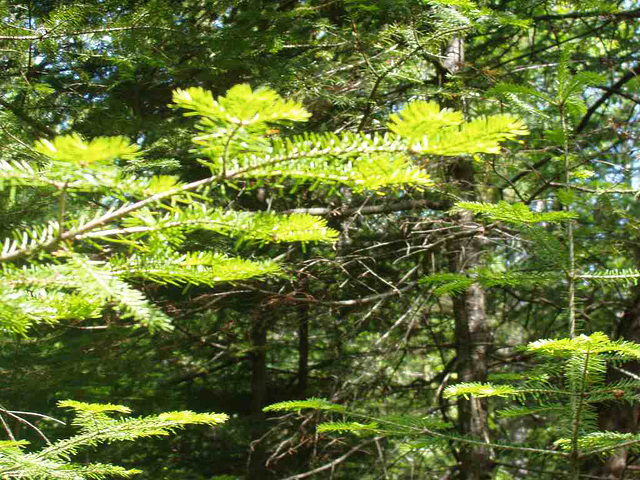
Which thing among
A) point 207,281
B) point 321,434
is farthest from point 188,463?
point 207,281

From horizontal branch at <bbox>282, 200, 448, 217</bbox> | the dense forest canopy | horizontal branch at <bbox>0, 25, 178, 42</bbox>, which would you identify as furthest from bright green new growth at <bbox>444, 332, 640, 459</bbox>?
horizontal branch at <bbox>0, 25, 178, 42</bbox>

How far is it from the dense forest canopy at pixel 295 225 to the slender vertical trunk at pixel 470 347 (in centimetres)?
2

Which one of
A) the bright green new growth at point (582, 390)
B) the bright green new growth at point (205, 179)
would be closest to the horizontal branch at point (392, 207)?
the bright green new growth at point (582, 390)

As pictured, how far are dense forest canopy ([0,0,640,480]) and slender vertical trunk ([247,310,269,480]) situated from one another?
0.14 feet

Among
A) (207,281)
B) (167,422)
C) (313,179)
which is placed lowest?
(167,422)

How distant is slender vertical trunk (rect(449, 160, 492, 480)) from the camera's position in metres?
4.55

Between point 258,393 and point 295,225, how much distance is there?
5553 mm

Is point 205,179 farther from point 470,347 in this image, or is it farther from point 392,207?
point 470,347

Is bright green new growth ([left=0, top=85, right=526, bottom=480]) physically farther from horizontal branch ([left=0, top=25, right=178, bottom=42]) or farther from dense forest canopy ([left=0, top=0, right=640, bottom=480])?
horizontal branch ([left=0, top=25, right=178, bottom=42])

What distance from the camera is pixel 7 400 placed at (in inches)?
185

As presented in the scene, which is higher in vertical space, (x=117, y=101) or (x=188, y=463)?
(x=117, y=101)

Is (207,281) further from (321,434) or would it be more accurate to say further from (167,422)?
(321,434)

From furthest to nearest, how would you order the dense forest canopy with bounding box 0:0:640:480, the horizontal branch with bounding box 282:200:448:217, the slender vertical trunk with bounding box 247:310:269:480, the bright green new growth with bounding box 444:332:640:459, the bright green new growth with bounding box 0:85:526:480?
the slender vertical trunk with bounding box 247:310:269:480, the horizontal branch with bounding box 282:200:448:217, the bright green new growth with bounding box 444:332:640:459, the dense forest canopy with bounding box 0:0:640:480, the bright green new growth with bounding box 0:85:526:480

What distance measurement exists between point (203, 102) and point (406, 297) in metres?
4.52
